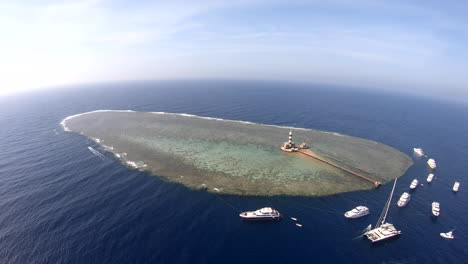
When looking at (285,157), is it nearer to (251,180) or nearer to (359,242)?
(251,180)

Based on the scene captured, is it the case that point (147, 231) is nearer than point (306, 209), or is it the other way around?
point (147, 231)

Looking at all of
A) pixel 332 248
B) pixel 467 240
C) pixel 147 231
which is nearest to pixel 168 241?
pixel 147 231

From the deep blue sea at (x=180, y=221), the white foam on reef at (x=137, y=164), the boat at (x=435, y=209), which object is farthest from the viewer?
the white foam on reef at (x=137, y=164)

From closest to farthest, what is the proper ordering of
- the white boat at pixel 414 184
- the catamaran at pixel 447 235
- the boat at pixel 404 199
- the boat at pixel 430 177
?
the catamaran at pixel 447 235
the boat at pixel 404 199
the white boat at pixel 414 184
the boat at pixel 430 177

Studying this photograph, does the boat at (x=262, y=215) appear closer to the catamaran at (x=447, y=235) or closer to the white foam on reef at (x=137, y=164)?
the catamaran at (x=447, y=235)

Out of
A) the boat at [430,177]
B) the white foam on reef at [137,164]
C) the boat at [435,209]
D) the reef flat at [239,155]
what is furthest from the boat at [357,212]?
the white foam on reef at [137,164]

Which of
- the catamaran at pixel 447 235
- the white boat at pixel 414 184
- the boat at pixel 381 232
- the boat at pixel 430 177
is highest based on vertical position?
the white boat at pixel 414 184

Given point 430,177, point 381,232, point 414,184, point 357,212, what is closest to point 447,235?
point 381,232
